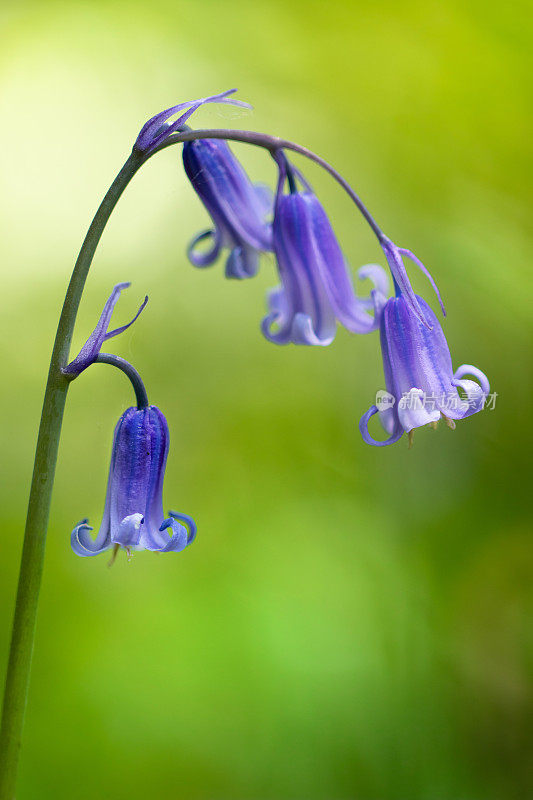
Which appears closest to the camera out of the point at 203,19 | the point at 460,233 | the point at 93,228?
the point at 93,228

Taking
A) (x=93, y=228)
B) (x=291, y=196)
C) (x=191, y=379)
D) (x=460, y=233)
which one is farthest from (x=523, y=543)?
(x=93, y=228)

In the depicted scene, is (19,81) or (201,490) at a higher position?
(19,81)

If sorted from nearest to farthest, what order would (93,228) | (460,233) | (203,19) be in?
(93,228), (203,19), (460,233)

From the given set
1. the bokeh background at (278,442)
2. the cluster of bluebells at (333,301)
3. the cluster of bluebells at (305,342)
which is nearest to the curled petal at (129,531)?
the cluster of bluebells at (305,342)

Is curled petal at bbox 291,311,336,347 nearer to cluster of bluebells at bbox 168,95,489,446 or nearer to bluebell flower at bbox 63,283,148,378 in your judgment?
cluster of bluebells at bbox 168,95,489,446

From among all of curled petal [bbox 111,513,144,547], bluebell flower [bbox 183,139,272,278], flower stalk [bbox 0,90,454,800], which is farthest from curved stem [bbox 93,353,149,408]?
bluebell flower [bbox 183,139,272,278]

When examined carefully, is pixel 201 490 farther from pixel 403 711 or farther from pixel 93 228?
pixel 93 228
